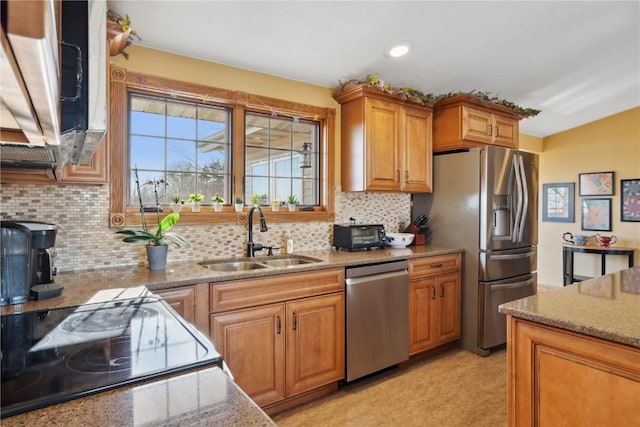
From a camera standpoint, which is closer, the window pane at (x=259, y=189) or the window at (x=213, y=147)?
the window at (x=213, y=147)

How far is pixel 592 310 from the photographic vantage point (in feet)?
4.52

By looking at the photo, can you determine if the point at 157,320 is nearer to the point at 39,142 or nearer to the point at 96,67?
the point at 39,142

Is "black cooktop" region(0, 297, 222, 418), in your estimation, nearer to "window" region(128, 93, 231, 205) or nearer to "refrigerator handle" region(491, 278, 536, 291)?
"window" region(128, 93, 231, 205)

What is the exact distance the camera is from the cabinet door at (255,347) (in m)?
2.04

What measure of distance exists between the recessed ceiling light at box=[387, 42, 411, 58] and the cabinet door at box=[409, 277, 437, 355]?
5.83ft

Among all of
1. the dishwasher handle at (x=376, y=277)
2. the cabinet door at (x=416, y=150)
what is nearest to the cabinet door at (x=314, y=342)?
the dishwasher handle at (x=376, y=277)

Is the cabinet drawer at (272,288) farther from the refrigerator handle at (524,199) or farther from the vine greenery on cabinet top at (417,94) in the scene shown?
the refrigerator handle at (524,199)

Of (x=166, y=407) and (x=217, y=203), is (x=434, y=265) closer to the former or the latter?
(x=217, y=203)

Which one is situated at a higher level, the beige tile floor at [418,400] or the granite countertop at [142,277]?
the granite countertop at [142,277]

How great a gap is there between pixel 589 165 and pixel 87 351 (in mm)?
6298

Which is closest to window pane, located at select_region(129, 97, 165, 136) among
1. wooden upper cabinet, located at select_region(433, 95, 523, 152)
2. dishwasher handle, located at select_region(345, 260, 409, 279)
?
dishwasher handle, located at select_region(345, 260, 409, 279)

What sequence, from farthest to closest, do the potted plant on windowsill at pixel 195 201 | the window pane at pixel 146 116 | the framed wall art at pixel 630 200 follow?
the framed wall art at pixel 630 200
the potted plant on windowsill at pixel 195 201
the window pane at pixel 146 116

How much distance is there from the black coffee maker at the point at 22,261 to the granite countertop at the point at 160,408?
1085 mm

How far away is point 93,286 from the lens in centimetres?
177
